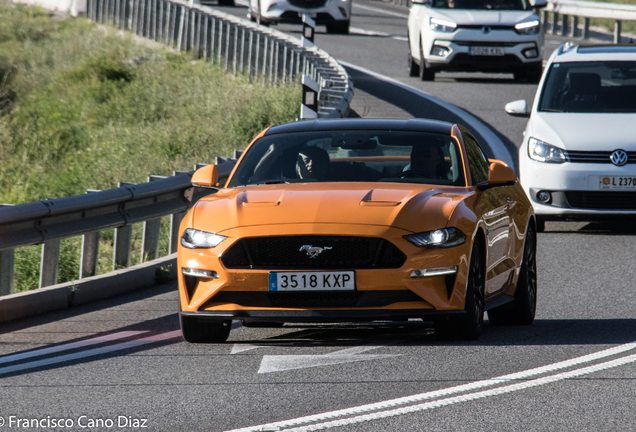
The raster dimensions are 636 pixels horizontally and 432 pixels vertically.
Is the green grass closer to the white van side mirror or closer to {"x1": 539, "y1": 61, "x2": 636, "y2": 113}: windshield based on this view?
{"x1": 539, "y1": 61, "x2": 636, "y2": 113}: windshield

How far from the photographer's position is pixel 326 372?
22.7 feet

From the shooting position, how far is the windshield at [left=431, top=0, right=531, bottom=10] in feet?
78.7

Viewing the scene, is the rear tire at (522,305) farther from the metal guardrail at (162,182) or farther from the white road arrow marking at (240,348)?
the metal guardrail at (162,182)

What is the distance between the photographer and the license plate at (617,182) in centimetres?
1266

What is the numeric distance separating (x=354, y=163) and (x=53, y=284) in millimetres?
2872

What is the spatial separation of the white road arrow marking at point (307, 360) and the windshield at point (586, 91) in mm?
6938

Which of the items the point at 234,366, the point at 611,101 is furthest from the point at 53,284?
the point at 611,101

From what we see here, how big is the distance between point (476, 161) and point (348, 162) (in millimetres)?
995

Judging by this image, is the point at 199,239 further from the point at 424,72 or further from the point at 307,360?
the point at 424,72

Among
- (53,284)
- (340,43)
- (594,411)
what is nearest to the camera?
(594,411)

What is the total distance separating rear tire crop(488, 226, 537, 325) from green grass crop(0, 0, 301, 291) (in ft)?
15.5

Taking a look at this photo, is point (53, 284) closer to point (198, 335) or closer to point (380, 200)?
point (198, 335)

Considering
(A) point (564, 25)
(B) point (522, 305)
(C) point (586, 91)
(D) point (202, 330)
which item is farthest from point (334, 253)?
(A) point (564, 25)

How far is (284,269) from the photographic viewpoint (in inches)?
285
